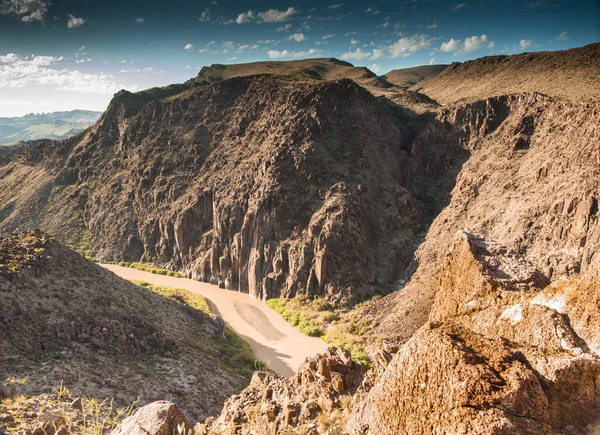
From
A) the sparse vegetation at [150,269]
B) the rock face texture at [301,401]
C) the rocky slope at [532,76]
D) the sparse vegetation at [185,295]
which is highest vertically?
the rocky slope at [532,76]

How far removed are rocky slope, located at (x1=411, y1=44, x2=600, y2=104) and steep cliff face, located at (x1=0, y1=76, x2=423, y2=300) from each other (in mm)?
17959

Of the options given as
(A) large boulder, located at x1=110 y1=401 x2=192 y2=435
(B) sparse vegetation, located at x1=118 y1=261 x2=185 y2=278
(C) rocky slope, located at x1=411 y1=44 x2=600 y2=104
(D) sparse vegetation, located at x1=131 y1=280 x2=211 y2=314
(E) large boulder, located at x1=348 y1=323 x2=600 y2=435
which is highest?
(C) rocky slope, located at x1=411 y1=44 x2=600 y2=104

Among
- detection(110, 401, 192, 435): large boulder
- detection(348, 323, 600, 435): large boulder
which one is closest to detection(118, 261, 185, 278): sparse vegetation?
detection(110, 401, 192, 435): large boulder

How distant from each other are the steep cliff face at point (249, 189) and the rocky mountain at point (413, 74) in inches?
4295

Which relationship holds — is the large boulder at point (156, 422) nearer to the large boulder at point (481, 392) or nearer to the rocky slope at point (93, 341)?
the large boulder at point (481, 392)

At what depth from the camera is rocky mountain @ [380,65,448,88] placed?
548 feet

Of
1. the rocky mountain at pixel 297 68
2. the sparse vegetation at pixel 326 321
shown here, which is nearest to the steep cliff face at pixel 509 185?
the sparse vegetation at pixel 326 321

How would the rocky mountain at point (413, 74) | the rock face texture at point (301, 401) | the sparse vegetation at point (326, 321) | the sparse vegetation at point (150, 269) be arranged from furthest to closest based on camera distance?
the rocky mountain at point (413, 74) → the sparse vegetation at point (150, 269) → the sparse vegetation at point (326, 321) → the rock face texture at point (301, 401)

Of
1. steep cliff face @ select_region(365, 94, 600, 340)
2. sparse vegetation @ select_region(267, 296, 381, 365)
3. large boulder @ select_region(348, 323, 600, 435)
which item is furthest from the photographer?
sparse vegetation @ select_region(267, 296, 381, 365)

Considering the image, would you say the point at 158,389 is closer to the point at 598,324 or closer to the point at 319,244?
the point at 598,324

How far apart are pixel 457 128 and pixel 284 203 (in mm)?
30232

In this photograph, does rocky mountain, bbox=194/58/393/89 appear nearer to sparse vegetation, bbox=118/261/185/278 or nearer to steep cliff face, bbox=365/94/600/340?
steep cliff face, bbox=365/94/600/340

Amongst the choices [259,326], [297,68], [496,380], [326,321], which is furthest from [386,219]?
[297,68]

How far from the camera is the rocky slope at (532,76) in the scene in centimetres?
5444
